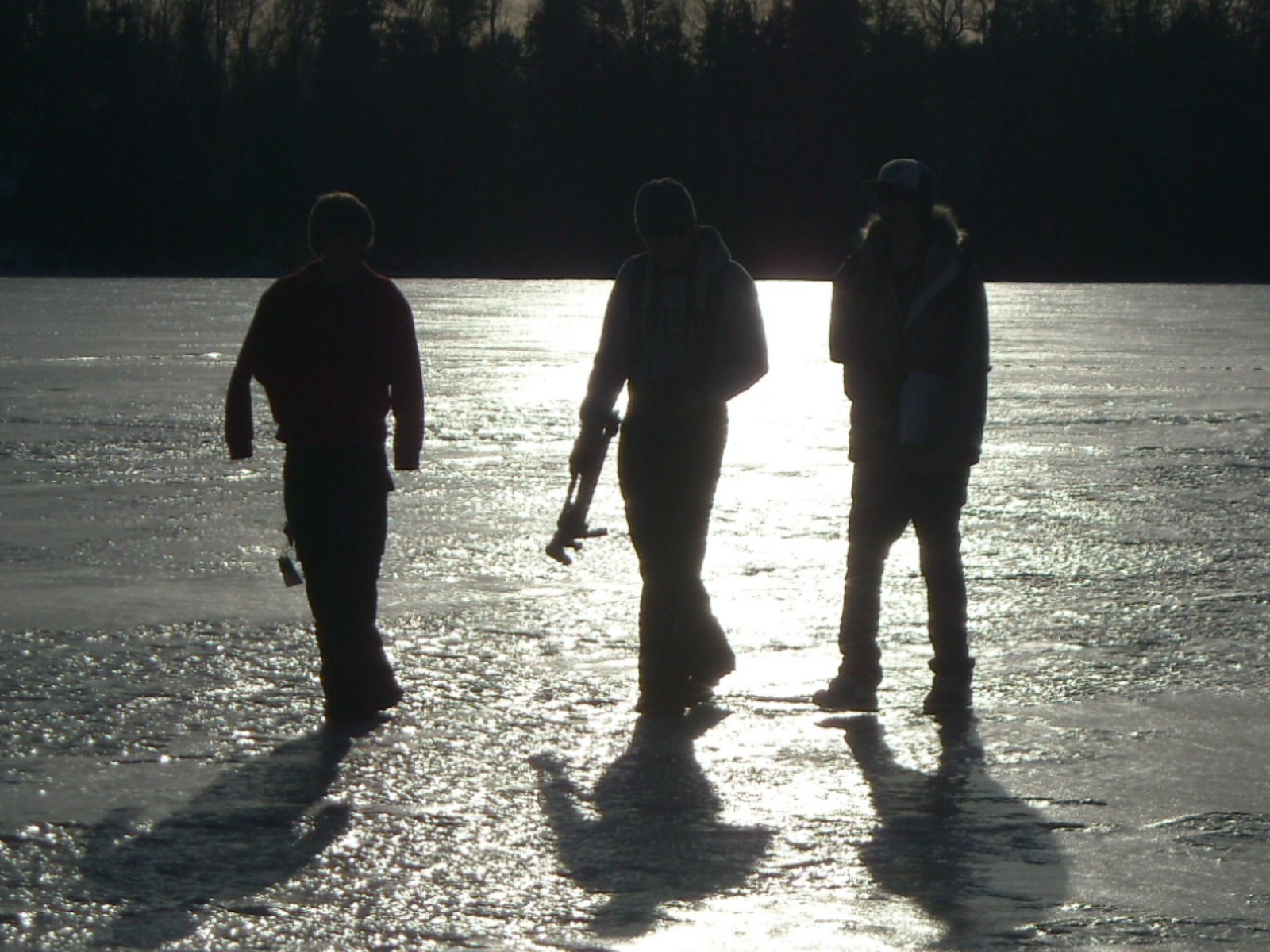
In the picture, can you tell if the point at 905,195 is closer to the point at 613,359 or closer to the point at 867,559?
the point at 613,359

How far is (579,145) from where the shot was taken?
309 ft

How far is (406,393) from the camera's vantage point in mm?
6137

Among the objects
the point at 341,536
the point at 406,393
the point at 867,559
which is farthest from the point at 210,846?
the point at 867,559

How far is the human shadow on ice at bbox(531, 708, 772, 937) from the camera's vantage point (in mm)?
4336

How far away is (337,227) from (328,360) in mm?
391

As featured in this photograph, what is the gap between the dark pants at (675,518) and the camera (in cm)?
620

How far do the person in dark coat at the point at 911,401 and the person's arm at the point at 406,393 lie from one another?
1270 mm

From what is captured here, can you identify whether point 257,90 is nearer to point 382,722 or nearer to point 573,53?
point 573,53

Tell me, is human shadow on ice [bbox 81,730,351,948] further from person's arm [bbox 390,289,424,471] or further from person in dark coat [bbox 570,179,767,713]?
person in dark coat [bbox 570,179,767,713]

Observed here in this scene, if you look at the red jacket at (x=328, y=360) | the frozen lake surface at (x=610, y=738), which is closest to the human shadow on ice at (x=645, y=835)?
the frozen lake surface at (x=610, y=738)

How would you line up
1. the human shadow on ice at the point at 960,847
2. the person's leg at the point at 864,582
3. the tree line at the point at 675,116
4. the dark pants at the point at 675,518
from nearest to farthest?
the human shadow on ice at the point at 960,847
the person's leg at the point at 864,582
the dark pants at the point at 675,518
the tree line at the point at 675,116

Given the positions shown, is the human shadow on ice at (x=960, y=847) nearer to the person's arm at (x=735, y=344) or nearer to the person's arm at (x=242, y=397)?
the person's arm at (x=735, y=344)

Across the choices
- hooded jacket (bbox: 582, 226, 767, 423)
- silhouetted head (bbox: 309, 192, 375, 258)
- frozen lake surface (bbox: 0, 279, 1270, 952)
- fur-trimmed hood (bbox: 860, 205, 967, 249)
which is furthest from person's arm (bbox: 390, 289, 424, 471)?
fur-trimmed hood (bbox: 860, 205, 967, 249)

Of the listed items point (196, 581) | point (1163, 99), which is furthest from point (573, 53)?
point (196, 581)
